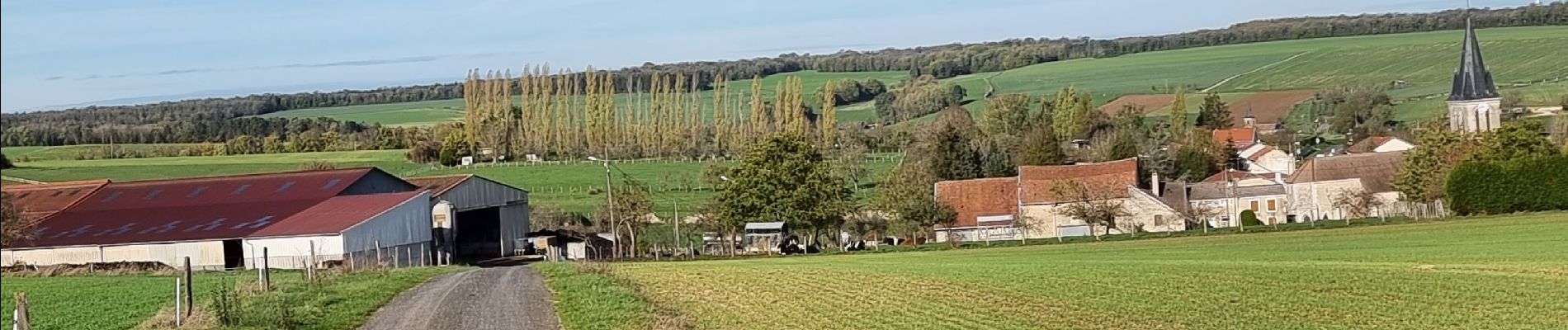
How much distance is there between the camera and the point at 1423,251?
36.0m

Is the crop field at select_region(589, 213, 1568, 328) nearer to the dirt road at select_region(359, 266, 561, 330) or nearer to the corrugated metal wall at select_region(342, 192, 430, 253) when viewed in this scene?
the dirt road at select_region(359, 266, 561, 330)

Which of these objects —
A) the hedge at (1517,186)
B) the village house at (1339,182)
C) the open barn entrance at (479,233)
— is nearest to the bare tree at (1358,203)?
the village house at (1339,182)

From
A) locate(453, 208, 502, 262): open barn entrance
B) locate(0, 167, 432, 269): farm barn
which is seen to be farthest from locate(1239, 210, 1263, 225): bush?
locate(0, 167, 432, 269): farm barn

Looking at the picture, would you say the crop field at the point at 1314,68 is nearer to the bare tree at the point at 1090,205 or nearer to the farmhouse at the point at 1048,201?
the farmhouse at the point at 1048,201

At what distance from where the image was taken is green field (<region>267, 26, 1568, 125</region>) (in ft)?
335

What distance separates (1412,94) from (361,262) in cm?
8862

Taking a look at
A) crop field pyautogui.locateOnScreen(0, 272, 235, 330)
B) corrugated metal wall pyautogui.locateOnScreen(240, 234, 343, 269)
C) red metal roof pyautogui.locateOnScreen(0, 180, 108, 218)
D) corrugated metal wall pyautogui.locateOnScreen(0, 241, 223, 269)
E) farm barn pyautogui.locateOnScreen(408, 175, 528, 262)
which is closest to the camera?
crop field pyautogui.locateOnScreen(0, 272, 235, 330)

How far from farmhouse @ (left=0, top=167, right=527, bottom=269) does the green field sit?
6918 cm

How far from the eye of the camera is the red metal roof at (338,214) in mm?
51438

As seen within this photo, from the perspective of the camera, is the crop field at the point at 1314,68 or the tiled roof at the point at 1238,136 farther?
the tiled roof at the point at 1238,136

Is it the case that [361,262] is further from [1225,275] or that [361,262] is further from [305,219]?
[1225,275]

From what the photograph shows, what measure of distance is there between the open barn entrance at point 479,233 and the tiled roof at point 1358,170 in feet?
132

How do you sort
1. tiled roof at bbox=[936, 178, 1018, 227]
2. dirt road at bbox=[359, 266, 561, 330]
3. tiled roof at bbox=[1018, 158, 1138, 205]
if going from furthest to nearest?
1. tiled roof at bbox=[936, 178, 1018, 227]
2. tiled roof at bbox=[1018, 158, 1138, 205]
3. dirt road at bbox=[359, 266, 561, 330]

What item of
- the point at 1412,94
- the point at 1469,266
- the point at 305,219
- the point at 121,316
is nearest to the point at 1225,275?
the point at 1469,266
